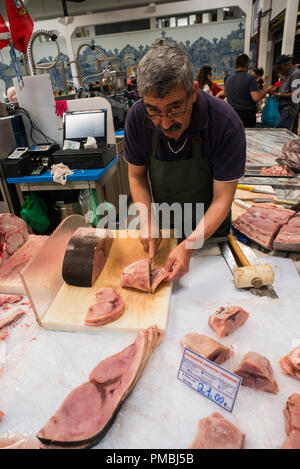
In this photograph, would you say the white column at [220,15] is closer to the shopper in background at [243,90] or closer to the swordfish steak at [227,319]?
the shopper in background at [243,90]

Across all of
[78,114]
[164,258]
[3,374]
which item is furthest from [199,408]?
[78,114]

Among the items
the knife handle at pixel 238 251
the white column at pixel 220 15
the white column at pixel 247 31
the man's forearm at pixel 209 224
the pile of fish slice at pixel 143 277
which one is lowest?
the knife handle at pixel 238 251

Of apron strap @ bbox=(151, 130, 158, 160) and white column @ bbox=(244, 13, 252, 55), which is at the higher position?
white column @ bbox=(244, 13, 252, 55)

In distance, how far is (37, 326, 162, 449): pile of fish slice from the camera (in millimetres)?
977

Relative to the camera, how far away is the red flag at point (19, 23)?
336 centimetres

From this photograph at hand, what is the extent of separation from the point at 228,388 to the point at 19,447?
711mm

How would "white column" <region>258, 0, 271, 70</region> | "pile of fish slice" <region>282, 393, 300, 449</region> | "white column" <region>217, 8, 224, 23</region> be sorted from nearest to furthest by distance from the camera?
"pile of fish slice" <region>282, 393, 300, 449</region> → "white column" <region>258, 0, 271, 70</region> → "white column" <region>217, 8, 224, 23</region>

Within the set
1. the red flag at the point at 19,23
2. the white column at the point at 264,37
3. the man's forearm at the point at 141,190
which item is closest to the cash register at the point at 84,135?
the red flag at the point at 19,23

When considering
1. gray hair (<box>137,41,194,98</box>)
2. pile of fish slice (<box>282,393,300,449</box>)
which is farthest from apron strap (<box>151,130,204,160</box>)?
pile of fish slice (<box>282,393,300,449</box>)

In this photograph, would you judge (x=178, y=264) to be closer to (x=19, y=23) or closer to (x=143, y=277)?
(x=143, y=277)

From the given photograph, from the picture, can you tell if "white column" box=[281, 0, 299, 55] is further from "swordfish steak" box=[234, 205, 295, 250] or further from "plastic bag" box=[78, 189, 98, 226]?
"swordfish steak" box=[234, 205, 295, 250]

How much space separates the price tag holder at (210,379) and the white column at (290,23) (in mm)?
10582

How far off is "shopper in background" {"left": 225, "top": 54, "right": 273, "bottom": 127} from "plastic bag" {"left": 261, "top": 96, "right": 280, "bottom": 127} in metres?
0.23
